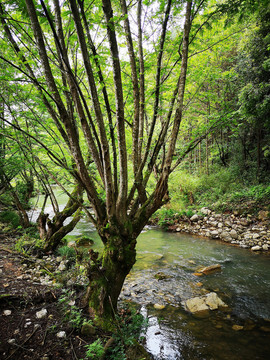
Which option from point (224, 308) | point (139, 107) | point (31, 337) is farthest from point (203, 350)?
point (139, 107)

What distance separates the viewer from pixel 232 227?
8.41 m

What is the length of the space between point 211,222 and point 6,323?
351 inches

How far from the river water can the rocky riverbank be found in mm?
620

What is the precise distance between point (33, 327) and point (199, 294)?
3.45 metres

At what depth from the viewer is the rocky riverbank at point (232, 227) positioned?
23.5 feet

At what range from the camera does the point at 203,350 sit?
2670mm

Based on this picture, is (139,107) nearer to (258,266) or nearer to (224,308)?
(224,308)

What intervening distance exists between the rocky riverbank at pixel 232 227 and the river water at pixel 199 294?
0.62 meters

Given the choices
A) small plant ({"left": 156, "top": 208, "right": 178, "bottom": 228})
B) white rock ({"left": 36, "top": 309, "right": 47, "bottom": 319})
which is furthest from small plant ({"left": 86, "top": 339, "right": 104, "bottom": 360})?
small plant ({"left": 156, "top": 208, "right": 178, "bottom": 228})

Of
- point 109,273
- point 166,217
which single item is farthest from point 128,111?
point 166,217

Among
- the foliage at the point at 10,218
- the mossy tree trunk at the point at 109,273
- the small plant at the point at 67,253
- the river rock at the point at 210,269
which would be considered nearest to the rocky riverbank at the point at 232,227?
the river rock at the point at 210,269

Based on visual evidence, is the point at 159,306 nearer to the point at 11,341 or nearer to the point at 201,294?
the point at 201,294

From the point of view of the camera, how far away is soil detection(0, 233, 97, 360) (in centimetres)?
186

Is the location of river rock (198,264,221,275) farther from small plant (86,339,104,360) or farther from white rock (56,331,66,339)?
white rock (56,331,66,339)
